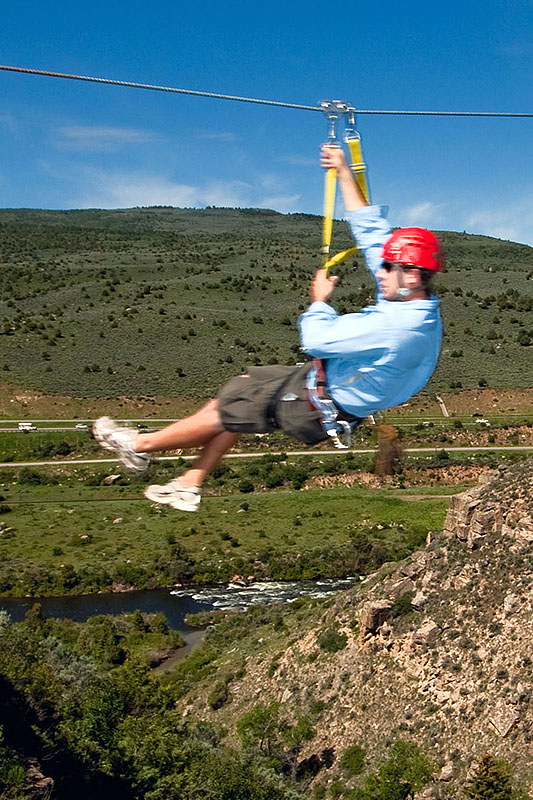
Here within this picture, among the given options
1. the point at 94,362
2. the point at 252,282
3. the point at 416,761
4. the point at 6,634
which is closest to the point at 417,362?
the point at 416,761

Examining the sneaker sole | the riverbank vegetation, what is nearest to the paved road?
the riverbank vegetation

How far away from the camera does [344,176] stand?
872cm

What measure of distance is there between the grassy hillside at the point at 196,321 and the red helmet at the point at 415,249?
55.5m

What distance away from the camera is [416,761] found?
1582 inches

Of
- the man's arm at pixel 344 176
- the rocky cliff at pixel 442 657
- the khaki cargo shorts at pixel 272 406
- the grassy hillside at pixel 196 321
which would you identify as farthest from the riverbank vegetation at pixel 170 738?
the man's arm at pixel 344 176

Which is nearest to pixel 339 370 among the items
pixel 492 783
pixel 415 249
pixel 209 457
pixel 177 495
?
pixel 415 249

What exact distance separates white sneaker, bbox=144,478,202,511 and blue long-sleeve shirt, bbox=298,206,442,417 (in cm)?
184

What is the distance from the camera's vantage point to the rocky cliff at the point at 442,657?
4028cm

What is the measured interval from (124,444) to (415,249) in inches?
142

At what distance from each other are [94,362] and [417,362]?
8797cm

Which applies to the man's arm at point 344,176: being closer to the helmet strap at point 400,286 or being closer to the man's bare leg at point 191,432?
the helmet strap at point 400,286

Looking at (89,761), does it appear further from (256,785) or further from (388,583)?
(388,583)

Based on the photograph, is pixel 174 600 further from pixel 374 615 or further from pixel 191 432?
pixel 191 432

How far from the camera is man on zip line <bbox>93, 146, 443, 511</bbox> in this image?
7.79 m
